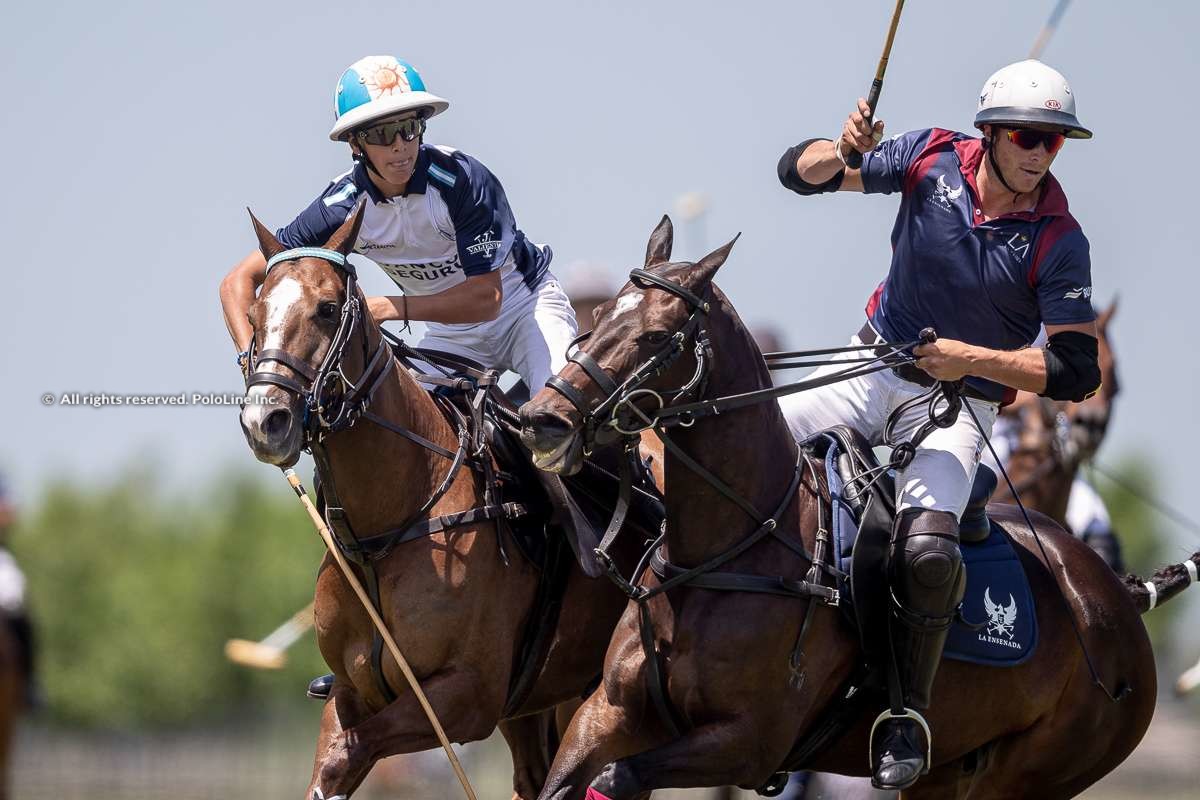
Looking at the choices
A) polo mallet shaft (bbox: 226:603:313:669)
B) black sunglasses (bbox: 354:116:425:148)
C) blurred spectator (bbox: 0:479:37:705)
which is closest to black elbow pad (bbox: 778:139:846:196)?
black sunglasses (bbox: 354:116:425:148)

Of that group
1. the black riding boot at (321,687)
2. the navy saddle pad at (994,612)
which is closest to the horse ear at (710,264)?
the navy saddle pad at (994,612)

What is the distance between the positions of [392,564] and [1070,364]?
274 cm

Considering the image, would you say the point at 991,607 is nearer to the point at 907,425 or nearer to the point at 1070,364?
the point at 907,425

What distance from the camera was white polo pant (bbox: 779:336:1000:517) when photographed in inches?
263

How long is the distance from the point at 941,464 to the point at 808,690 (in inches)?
43.5

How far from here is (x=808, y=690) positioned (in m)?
6.32

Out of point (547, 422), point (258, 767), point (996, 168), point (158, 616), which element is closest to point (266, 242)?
point (547, 422)

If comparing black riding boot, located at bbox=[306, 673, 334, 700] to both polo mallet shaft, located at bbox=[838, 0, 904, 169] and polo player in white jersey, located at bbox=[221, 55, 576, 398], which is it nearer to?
polo player in white jersey, located at bbox=[221, 55, 576, 398]

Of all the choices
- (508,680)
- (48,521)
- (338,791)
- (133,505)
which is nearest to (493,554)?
(508,680)

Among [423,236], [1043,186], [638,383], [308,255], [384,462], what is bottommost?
[384,462]

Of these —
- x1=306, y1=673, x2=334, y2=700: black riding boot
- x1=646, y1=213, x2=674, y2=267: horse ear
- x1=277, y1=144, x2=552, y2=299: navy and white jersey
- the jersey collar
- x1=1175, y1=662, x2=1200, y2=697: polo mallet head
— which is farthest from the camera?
x1=1175, y1=662, x2=1200, y2=697: polo mallet head

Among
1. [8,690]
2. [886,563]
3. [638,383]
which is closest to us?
[638,383]

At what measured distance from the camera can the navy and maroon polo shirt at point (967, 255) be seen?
258 inches

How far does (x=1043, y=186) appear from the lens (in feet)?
22.2
